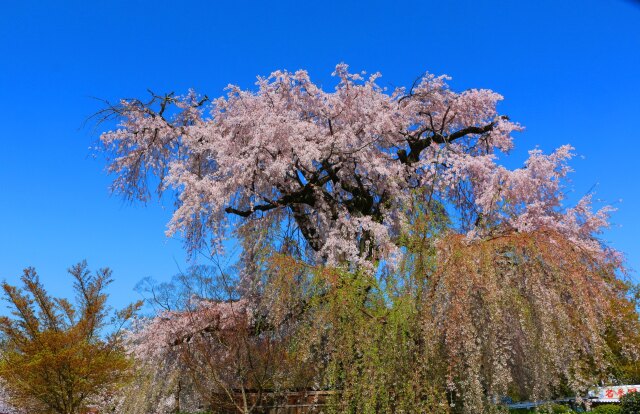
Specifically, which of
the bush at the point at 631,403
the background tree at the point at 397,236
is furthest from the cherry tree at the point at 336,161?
the bush at the point at 631,403

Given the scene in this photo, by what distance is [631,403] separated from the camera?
1462cm

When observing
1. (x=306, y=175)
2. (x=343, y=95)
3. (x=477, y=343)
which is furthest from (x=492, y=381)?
(x=343, y=95)

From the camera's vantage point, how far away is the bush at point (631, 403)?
14430 mm

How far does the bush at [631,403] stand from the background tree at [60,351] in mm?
13066

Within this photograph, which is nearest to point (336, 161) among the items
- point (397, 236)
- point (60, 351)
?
point (397, 236)

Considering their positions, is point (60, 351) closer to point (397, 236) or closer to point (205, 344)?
point (205, 344)

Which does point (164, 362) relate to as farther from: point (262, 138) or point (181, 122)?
point (181, 122)

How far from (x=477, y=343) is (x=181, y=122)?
12.9m

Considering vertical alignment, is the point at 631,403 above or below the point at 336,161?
below

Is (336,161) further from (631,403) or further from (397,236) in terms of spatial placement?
(631,403)

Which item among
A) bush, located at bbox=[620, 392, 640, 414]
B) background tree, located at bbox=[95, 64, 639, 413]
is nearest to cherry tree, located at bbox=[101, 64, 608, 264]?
background tree, located at bbox=[95, 64, 639, 413]

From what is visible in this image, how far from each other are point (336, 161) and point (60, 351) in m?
8.60

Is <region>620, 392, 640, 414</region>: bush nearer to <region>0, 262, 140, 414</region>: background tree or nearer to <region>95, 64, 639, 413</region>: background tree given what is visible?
<region>95, 64, 639, 413</region>: background tree

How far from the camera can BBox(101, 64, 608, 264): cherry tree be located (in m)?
15.4
